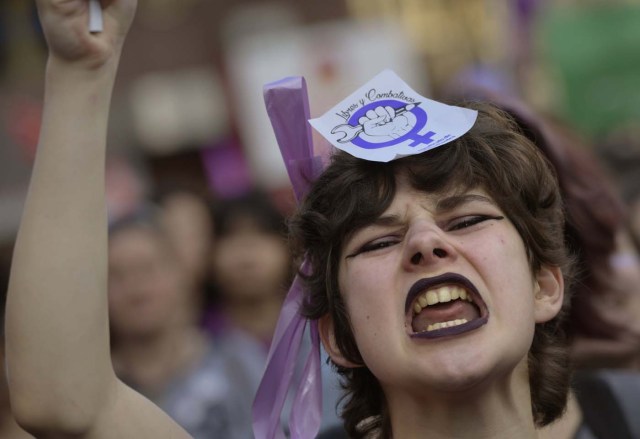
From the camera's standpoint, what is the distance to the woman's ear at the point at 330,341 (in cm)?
270

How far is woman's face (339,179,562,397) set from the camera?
2.39 metres

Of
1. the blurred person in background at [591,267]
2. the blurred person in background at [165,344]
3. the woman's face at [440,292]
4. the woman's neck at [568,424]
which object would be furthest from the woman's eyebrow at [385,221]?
the blurred person in background at [165,344]

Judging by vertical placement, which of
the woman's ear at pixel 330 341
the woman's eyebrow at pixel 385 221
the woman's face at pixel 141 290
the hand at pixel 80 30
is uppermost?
the hand at pixel 80 30

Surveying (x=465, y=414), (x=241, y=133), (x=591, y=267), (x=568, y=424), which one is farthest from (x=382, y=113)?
(x=241, y=133)

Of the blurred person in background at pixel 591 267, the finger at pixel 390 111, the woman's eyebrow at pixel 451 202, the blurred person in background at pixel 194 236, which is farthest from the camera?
the blurred person in background at pixel 194 236

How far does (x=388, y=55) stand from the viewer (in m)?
14.1

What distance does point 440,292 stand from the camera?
2.43m

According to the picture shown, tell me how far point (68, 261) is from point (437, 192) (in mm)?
739

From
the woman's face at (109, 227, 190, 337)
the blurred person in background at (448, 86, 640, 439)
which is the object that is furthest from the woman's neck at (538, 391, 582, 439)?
the woman's face at (109, 227, 190, 337)

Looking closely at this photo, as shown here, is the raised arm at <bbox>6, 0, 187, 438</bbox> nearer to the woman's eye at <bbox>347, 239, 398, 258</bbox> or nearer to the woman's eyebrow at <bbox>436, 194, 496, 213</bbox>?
the woman's eye at <bbox>347, 239, 398, 258</bbox>

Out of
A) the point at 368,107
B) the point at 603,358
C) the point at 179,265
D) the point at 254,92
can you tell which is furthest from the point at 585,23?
the point at 368,107

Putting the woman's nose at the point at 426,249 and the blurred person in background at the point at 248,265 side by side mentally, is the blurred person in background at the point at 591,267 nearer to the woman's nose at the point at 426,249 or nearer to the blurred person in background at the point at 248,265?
the woman's nose at the point at 426,249

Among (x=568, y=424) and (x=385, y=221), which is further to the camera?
(x=568, y=424)

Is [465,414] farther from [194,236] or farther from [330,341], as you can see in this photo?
[194,236]
